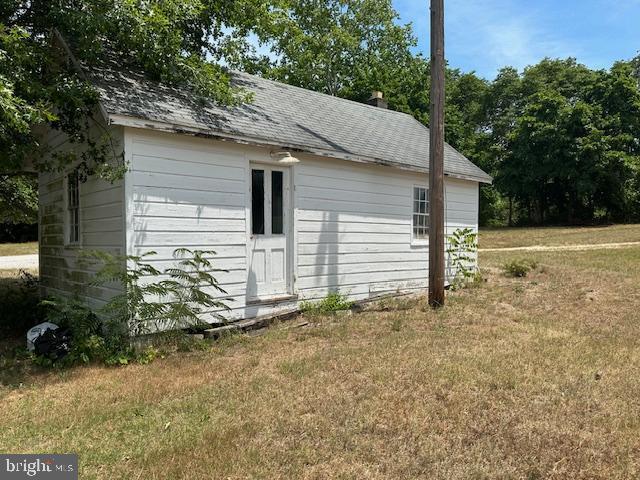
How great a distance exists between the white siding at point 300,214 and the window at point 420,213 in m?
0.24

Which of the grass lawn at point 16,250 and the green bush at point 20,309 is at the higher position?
the grass lawn at point 16,250

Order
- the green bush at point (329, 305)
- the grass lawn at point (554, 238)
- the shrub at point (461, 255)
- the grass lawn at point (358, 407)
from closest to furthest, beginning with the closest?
the grass lawn at point (358, 407)
the green bush at point (329, 305)
the shrub at point (461, 255)
the grass lawn at point (554, 238)

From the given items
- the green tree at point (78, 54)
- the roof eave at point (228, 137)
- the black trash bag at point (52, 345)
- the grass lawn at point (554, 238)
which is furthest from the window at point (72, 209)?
the grass lawn at point (554, 238)

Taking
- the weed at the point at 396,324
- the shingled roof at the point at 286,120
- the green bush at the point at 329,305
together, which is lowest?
the weed at the point at 396,324

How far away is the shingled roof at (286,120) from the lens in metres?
6.84

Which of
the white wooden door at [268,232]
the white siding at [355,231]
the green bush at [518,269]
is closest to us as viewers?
the white wooden door at [268,232]

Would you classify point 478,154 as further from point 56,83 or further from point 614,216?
point 56,83

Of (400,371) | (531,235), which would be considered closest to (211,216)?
(400,371)

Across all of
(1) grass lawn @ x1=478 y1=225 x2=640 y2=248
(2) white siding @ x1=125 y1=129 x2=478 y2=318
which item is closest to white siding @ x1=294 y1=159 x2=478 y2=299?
(2) white siding @ x1=125 y1=129 x2=478 y2=318

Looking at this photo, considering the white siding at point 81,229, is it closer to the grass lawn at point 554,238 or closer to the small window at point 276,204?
the small window at point 276,204

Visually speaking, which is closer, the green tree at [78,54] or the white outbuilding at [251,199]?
the green tree at [78,54]

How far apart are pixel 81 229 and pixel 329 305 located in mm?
4355

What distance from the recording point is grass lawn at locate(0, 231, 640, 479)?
11.6 ft

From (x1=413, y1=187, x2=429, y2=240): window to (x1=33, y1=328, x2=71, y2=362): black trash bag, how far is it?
7.39 m
